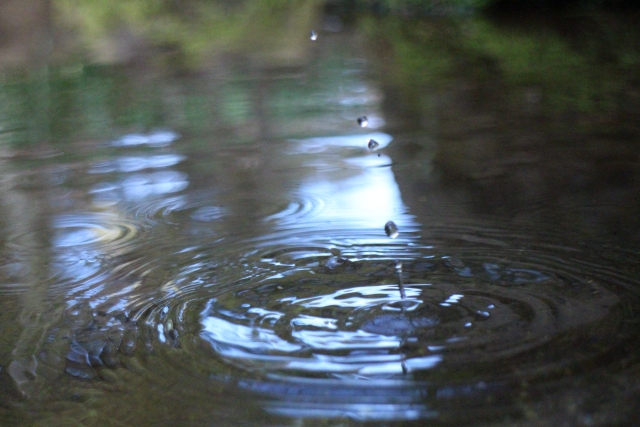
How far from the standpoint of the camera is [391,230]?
9.02ft

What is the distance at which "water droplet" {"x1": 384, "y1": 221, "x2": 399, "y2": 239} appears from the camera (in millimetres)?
2721

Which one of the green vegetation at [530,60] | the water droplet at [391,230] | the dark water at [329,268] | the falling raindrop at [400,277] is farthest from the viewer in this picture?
the green vegetation at [530,60]

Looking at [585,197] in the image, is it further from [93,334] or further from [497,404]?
[93,334]

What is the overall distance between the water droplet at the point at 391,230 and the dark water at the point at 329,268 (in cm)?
2

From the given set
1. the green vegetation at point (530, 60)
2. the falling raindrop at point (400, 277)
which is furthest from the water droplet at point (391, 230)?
the green vegetation at point (530, 60)

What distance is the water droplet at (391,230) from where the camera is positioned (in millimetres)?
2721

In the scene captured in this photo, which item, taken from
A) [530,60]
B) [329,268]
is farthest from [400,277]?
[530,60]

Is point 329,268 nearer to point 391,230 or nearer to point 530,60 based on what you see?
point 391,230

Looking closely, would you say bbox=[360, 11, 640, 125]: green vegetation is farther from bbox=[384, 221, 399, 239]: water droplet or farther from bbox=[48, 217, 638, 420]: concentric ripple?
bbox=[48, 217, 638, 420]: concentric ripple

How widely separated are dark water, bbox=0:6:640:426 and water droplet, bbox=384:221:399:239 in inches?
0.7

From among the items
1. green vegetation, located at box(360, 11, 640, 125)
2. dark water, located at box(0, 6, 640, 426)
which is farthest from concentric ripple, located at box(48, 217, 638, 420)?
green vegetation, located at box(360, 11, 640, 125)

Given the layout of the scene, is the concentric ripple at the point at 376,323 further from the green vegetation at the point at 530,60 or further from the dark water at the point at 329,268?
the green vegetation at the point at 530,60

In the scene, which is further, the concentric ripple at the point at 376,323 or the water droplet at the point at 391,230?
the water droplet at the point at 391,230

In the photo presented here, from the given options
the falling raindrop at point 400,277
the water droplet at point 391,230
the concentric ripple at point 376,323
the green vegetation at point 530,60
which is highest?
the green vegetation at point 530,60
